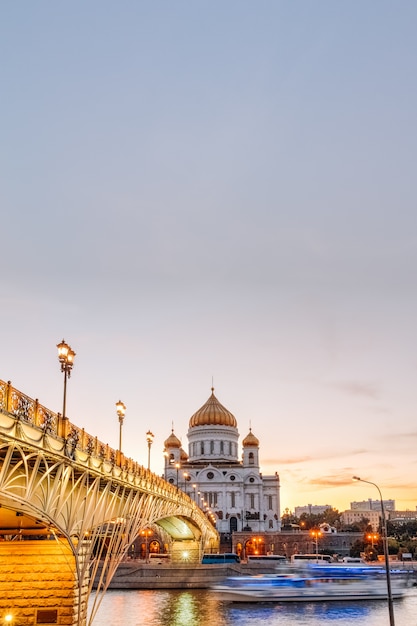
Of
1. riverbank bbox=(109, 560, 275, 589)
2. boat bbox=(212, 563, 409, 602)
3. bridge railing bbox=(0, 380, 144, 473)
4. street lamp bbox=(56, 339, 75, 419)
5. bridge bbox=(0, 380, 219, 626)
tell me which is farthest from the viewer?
riverbank bbox=(109, 560, 275, 589)

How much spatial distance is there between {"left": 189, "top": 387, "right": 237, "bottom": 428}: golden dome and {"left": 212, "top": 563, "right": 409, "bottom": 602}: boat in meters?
67.3

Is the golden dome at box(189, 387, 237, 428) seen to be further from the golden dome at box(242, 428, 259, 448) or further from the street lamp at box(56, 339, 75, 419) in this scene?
the street lamp at box(56, 339, 75, 419)

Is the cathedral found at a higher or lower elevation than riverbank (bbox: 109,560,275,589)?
higher

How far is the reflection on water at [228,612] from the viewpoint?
148ft

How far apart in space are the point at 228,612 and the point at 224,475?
239 ft

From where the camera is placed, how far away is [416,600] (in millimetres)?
58250

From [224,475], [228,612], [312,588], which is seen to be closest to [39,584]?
[228,612]

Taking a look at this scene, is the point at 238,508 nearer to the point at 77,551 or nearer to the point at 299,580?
the point at 299,580

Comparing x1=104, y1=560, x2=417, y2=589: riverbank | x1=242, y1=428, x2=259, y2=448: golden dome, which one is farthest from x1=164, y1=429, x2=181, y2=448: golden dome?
x1=104, y1=560, x2=417, y2=589: riverbank

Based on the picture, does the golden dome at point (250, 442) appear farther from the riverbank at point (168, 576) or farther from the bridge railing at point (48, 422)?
the bridge railing at point (48, 422)

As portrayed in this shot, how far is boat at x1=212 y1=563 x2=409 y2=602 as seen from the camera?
57375 millimetres

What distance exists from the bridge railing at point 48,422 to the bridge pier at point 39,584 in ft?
12.5

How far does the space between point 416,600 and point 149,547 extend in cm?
5989

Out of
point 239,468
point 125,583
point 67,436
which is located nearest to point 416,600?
point 125,583
